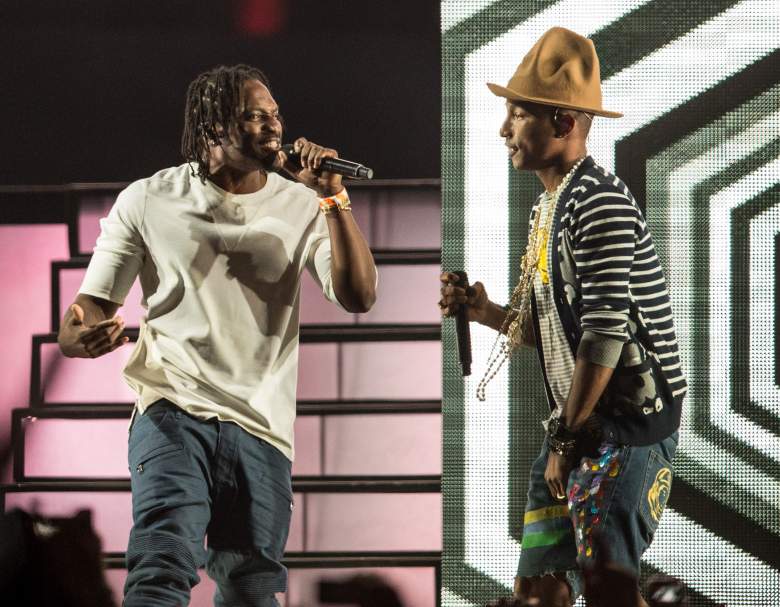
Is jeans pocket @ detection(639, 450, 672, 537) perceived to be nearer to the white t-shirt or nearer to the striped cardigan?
the striped cardigan

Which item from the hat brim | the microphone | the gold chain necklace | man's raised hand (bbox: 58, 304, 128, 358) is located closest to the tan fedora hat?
the hat brim

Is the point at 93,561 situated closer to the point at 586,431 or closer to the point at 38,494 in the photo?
the point at 38,494

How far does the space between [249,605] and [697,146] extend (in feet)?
6.27

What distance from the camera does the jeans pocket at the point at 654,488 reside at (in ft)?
7.36

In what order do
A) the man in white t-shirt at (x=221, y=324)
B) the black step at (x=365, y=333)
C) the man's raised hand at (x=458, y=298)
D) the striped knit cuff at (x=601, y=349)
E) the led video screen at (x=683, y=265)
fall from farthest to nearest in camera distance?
the black step at (x=365, y=333), the led video screen at (x=683, y=265), the man's raised hand at (x=458, y=298), the man in white t-shirt at (x=221, y=324), the striped knit cuff at (x=601, y=349)

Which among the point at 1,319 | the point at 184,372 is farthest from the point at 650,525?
the point at 1,319

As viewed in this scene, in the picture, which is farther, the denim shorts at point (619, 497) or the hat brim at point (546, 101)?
the hat brim at point (546, 101)

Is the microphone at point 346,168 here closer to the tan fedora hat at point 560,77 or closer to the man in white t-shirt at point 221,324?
the man in white t-shirt at point 221,324

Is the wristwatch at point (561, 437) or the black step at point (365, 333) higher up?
the black step at point (365, 333)

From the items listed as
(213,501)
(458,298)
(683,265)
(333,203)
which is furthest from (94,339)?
(683,265)

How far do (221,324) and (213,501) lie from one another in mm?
401

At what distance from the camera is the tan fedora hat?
2.39 metres

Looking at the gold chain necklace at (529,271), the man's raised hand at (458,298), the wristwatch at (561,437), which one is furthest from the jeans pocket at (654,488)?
the man's raised hand at (458,298)

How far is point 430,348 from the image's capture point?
3.38 meters
